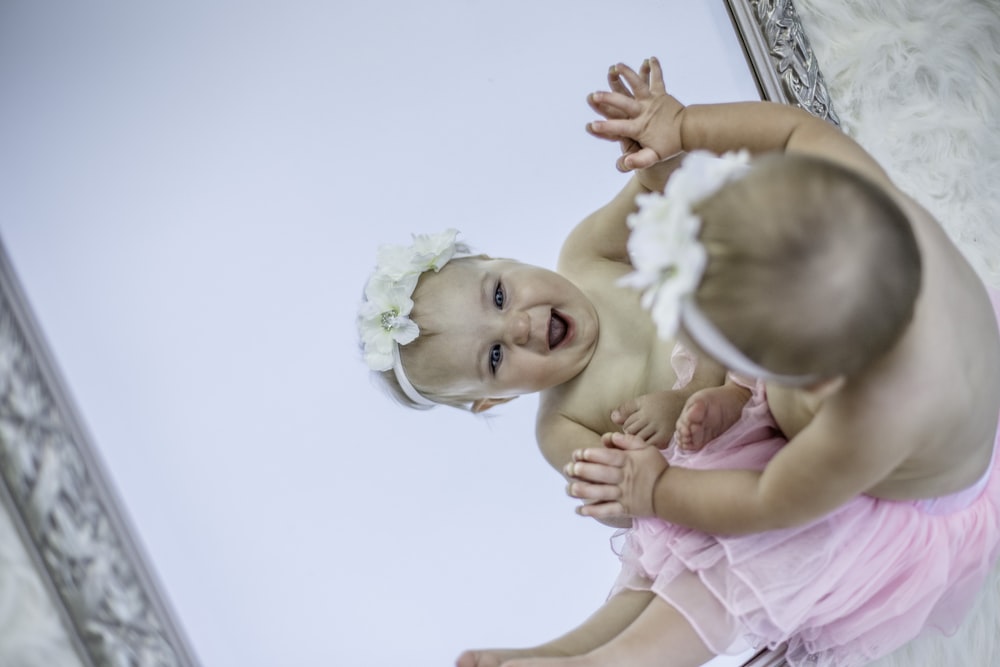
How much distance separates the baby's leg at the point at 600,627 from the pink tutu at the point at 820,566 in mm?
40

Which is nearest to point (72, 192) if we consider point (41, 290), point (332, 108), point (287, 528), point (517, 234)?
point (41, 290)

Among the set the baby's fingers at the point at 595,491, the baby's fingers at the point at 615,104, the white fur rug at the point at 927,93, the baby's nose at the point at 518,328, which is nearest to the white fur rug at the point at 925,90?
the white fur rug at the point at 927,93

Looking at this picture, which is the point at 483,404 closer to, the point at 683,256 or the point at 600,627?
the point at 600,627

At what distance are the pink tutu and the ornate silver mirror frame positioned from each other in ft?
1.86

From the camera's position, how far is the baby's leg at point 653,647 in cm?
107

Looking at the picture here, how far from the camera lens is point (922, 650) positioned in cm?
129

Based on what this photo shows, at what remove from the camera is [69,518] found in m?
1.00

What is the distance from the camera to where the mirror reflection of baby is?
76 cm

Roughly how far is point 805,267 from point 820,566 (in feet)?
1.51

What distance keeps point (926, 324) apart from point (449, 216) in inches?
28.3

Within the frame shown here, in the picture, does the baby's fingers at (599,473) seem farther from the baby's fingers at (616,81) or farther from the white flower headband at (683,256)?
the baby's fingers at (616,81)

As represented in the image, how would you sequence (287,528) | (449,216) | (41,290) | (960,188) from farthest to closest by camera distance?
(960,188) < (449,216) < (287,528) < (41,290)

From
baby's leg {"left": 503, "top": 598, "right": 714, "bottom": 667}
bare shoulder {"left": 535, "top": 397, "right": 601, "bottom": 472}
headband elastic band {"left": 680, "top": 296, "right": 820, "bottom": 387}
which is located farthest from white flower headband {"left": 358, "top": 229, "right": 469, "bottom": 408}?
headband elastic band {"left": 680, "top": 296, "right": 820, "bottom": 387}

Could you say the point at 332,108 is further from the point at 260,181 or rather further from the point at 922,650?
the point at 922,650
